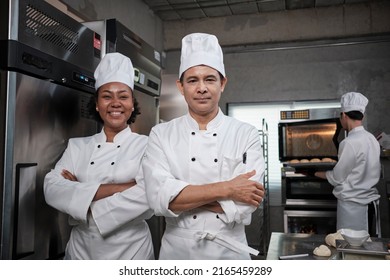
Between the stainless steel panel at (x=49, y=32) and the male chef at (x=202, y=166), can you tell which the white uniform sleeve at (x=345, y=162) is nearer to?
the male chef at (x=202, y=166)

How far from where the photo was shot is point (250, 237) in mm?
2896

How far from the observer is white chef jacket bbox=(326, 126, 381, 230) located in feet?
6.02

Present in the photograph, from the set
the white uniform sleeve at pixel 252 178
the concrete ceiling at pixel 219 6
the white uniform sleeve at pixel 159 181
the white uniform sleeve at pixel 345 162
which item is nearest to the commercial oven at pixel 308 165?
the white uniform sleeve at pixel 345 162

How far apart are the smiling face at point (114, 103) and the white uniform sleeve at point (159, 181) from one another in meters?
0.21

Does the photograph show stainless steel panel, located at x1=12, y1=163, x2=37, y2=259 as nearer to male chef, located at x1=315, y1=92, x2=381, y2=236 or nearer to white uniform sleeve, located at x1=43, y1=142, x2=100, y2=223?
white uniform sleeve, located at x1=43, y1=142, x2=100, y2=223

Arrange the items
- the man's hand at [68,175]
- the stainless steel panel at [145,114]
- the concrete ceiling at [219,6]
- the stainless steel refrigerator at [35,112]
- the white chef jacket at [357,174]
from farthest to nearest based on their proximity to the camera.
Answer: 1. the concrete ceiling at [219,6]
2. the white chef jacket at [357,174]
3. the stainless steel panel at [145,114]
4. the man's hand at [68,175]
5. the stainless steel refrigerator at [35,112]

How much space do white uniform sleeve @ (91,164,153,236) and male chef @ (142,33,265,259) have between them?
90 millimetres

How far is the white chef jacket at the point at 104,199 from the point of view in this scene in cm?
90

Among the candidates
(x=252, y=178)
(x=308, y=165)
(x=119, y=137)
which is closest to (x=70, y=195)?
(x=119, y=137)

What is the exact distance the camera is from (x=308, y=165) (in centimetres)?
213

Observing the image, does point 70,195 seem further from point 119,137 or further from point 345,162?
point 345,162

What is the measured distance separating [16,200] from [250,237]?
2.35m

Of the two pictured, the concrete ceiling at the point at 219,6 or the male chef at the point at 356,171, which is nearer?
the male chef at the point at 356,171
